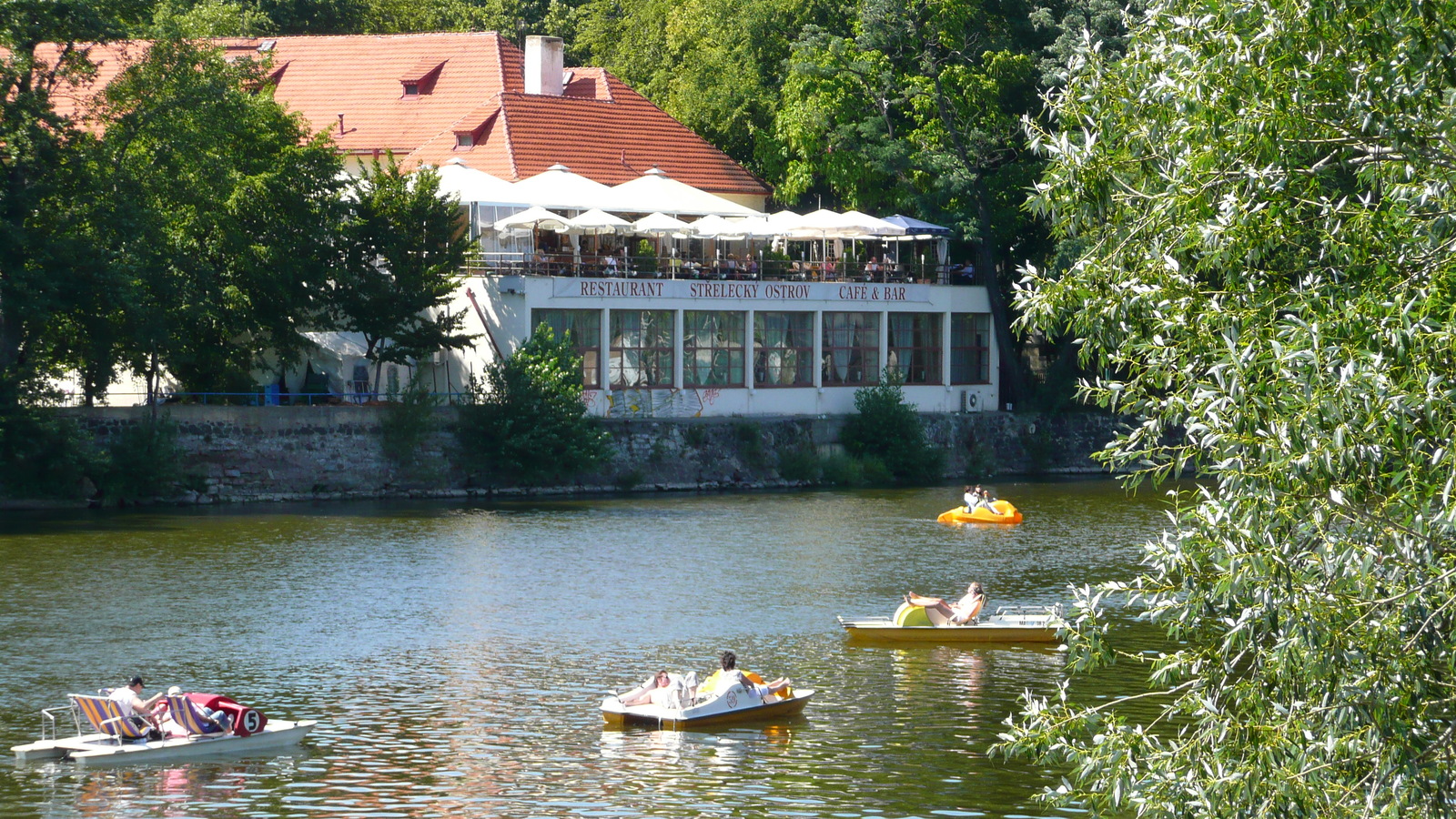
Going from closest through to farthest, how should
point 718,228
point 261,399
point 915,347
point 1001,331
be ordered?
point 261,399 < point 718,228 < point 915,347 < point 1001,331

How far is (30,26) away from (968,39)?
3385 cm

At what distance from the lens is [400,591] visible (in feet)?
119

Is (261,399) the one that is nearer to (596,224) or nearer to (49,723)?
(596,224)

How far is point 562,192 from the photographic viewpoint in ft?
200

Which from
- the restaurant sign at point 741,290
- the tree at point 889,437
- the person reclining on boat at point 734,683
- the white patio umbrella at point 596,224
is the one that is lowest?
the person reclining on boat at point 734,683

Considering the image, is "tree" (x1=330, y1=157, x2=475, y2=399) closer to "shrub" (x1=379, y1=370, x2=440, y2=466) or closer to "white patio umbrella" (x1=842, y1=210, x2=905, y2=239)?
"shrub" (x1=379, y1=370, x2=440, y2=466)

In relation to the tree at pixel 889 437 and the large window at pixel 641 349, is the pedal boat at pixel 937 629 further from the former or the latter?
the tree at pixel 889 437

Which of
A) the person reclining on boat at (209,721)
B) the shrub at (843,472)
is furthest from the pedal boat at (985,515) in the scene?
the person reclining on boat at (209,721)

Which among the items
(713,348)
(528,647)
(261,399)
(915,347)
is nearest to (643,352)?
(713,348)

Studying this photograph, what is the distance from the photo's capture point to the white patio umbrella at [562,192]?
2362 inches

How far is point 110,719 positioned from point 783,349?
42.8 metres

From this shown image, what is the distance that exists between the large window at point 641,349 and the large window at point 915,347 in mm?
9544

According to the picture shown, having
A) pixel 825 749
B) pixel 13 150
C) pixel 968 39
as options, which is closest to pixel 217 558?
pixel 13 150

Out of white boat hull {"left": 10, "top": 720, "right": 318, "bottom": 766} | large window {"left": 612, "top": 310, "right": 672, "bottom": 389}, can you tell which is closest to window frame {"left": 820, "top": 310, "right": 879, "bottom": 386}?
large window {"left": 612, "top": 310, "right": 672, "bottom": 389}
